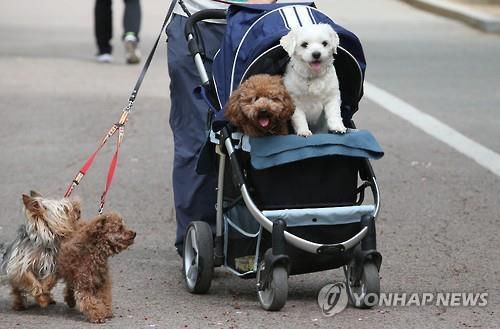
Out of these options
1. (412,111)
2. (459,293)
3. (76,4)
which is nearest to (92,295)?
(459,293)

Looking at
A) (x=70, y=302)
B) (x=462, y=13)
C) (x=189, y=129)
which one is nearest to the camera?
(x=70, y=302)

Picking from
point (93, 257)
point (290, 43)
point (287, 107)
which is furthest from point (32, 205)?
point (290, 43)

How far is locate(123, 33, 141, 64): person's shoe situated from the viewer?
15500mm

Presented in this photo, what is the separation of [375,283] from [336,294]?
1.28ft

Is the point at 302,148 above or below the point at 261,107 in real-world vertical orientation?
below

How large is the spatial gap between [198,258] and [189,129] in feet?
3.11

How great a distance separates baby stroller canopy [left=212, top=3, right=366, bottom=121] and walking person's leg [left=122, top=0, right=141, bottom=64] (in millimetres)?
8720

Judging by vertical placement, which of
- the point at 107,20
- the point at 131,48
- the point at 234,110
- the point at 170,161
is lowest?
the point at 131,48

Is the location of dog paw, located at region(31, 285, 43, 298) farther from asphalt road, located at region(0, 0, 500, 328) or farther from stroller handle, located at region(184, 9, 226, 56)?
stroller handle, located at region(184, 9, 226, 56)

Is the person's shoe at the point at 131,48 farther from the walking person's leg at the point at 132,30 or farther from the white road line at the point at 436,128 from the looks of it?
the white road line at the point at 436,128

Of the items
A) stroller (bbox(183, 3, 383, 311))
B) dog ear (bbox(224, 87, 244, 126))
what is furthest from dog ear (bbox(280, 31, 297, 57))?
dog ear (bbox(224, 87, 244, 126))

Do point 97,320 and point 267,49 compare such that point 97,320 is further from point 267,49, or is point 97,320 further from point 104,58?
point 104,58

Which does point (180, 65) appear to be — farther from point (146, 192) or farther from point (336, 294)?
point (146, 192)

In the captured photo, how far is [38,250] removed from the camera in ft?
20.5
